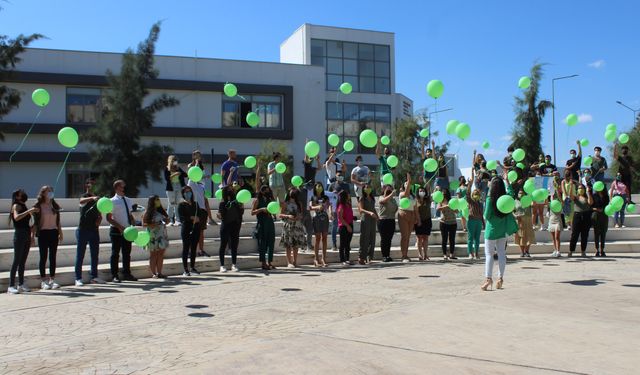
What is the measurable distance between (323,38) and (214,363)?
134 feet

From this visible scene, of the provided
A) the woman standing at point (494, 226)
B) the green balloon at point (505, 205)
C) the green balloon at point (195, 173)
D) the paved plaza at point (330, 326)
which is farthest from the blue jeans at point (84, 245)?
the green balloon at point (505, 205)

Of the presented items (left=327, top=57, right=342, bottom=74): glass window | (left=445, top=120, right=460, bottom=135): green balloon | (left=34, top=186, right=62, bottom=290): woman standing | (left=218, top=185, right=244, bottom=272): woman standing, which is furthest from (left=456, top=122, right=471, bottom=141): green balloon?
(left=327, top=57, right=342, bottom=74): glass window

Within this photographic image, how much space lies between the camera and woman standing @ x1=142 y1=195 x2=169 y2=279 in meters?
11.3

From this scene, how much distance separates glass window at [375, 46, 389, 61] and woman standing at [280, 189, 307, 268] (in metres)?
34.1

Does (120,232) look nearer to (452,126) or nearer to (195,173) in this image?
(195,173)

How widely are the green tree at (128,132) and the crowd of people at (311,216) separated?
25.7ft

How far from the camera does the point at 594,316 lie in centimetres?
718

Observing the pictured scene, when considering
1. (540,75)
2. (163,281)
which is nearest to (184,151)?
(540,75)

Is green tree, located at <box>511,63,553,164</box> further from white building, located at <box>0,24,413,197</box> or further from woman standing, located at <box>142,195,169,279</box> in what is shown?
woman standing, located at <box>142,195,169,279</box>

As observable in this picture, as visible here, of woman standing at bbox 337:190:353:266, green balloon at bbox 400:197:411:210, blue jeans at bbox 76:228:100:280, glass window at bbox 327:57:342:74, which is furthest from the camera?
glass window at bbox 327:57:342:74

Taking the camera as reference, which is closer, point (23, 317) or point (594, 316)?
point (594, 316)

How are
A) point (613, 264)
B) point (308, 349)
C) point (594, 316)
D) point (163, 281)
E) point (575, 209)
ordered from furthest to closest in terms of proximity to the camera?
point (575, 209), point (613, 264), point (163, 281), point (594, 316), point (308, 349)

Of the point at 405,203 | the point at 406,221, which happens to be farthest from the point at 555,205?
the point at 405,203

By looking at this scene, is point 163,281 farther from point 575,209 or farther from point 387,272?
point 575,209
